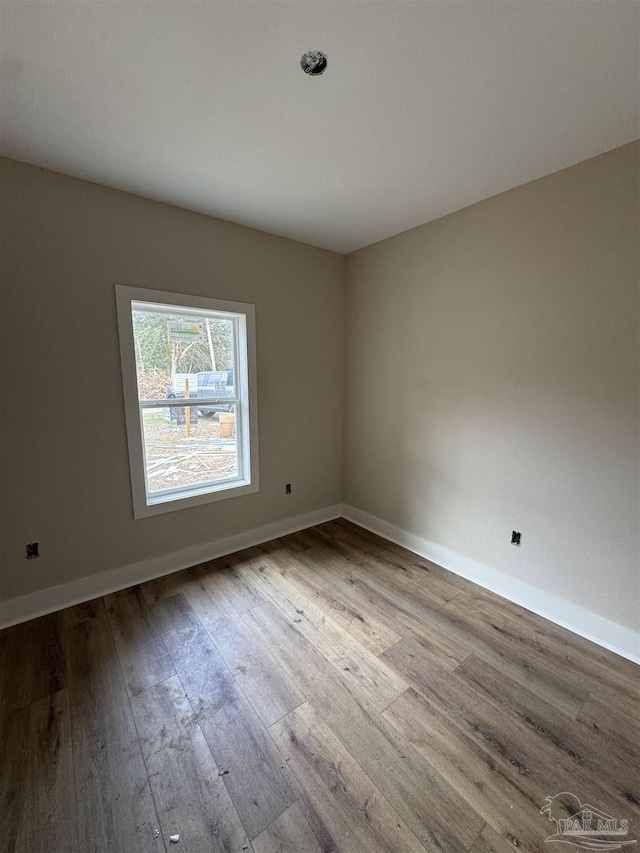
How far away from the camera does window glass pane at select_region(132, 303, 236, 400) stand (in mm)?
2381

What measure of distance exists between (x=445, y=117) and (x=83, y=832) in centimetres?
305

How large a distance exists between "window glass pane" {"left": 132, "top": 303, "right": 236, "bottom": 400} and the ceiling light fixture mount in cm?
166

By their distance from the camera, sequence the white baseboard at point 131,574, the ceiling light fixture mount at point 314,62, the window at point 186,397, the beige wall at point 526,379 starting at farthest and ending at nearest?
1. the window at point 186,397
2. the white baseboard at point 131,574
3. the beige wall at point 526,379
4. the ceiling light fixture mount at point 314,62

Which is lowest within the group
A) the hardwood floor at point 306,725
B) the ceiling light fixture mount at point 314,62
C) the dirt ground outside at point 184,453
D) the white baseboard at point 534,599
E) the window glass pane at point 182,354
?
the hardwood floor at point 306,725

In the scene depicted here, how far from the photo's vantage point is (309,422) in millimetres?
3252

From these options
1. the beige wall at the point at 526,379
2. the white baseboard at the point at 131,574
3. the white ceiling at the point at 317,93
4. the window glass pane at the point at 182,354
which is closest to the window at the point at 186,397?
the window glass pane at the point at 182,354

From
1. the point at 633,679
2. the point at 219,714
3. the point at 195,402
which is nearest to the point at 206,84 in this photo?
the point at 195,402

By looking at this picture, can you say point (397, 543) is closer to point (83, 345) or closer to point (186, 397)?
point (186, 397)

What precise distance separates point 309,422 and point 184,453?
1.17 m

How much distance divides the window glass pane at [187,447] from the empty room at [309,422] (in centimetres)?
3

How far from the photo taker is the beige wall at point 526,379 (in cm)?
177

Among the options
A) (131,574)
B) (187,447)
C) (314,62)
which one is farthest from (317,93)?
(131,574)

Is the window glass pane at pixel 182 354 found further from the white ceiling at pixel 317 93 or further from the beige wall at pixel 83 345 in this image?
the white ceiling at pixel 317 93

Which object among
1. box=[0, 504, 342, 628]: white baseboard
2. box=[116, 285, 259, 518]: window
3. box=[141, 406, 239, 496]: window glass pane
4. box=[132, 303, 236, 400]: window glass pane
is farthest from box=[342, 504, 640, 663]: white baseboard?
box=[132, 303, 236, 400]: window glass pane
